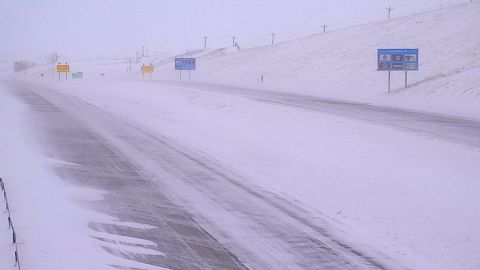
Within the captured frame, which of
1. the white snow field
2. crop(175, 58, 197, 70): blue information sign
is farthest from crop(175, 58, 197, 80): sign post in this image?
the white snow field

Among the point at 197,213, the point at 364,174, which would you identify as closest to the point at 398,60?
the point at 364,174

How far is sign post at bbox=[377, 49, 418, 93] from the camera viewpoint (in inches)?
1510

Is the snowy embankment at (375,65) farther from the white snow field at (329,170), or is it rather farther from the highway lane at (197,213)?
the highway lane at (197,213)

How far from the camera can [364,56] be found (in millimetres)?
57531

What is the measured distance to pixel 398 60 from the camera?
38562 millimetres

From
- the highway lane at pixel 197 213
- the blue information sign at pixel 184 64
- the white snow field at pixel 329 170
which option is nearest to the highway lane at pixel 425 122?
the white snow field at pixel 329 170

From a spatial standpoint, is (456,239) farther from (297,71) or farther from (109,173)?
(297,71)

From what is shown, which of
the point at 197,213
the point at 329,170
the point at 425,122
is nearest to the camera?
the point at 197,213

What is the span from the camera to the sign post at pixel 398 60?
3834 cm

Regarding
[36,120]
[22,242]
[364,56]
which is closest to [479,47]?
[364,56]

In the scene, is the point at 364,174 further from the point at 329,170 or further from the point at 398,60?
the point at 398,60

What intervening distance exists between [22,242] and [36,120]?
15.7 meters

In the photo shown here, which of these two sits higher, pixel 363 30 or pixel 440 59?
pixel 363 30

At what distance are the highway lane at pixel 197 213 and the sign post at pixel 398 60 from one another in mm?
27009
